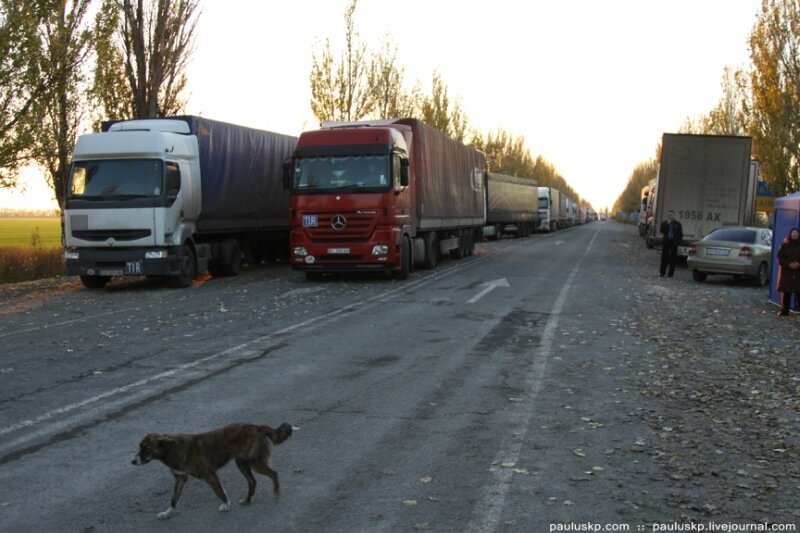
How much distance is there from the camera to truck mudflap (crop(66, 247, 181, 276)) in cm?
1789

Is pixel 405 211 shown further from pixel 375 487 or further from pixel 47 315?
pixel 375 487

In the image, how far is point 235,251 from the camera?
75.0 ft

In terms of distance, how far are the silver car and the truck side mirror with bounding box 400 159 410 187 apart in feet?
26.3

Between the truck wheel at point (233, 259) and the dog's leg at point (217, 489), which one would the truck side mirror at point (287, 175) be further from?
the dog's leg at point (217, 489)

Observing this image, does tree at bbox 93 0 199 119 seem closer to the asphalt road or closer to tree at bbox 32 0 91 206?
tree at bbox 32 0 91 206

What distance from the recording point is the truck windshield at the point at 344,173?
19.3 m

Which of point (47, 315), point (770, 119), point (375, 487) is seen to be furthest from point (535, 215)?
point (375, 487)

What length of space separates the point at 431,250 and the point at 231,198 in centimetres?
624

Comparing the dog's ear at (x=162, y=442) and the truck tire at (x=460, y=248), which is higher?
the dog's ear at (x=162, y=442)

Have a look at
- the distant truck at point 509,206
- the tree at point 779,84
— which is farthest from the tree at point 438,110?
the tree at point 779,84

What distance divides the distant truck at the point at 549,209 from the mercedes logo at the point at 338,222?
5026 centimetres

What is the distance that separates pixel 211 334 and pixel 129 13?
19.4m

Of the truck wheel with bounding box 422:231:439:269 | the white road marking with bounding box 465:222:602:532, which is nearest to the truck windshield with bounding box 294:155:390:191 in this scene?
the truck wheel with bounding box 422:231:439:269

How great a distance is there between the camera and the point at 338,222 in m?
19.3
